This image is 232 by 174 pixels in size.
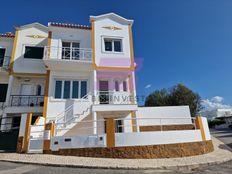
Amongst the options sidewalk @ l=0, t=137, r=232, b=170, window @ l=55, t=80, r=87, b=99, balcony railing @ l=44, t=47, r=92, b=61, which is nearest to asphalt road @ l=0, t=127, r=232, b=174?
sidewalk @ l=0, t=137, r=232, b=170

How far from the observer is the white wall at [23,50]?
617 inches

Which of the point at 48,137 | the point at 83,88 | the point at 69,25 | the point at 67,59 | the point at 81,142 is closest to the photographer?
the point at 81,142

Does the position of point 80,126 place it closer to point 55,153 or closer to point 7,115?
point 55,153

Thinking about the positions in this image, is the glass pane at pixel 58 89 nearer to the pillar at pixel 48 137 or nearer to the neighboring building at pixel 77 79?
the neighboring building at pixel 77 79

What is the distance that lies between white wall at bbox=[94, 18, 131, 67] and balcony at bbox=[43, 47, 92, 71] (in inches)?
38.1

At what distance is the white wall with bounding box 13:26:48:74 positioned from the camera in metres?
15.7

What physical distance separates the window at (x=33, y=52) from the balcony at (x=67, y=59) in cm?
251

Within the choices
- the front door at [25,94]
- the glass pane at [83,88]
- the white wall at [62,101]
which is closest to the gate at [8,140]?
the white wall at [62,101]

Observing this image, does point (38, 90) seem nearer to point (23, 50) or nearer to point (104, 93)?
point (23, 50)

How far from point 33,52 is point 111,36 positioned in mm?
8012

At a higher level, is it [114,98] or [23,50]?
[23,50]

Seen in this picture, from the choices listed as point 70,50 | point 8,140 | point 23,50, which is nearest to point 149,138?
point 8,140

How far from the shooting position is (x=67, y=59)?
14.2 m

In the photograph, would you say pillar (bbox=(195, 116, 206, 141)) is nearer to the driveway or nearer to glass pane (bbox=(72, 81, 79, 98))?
the driveway
